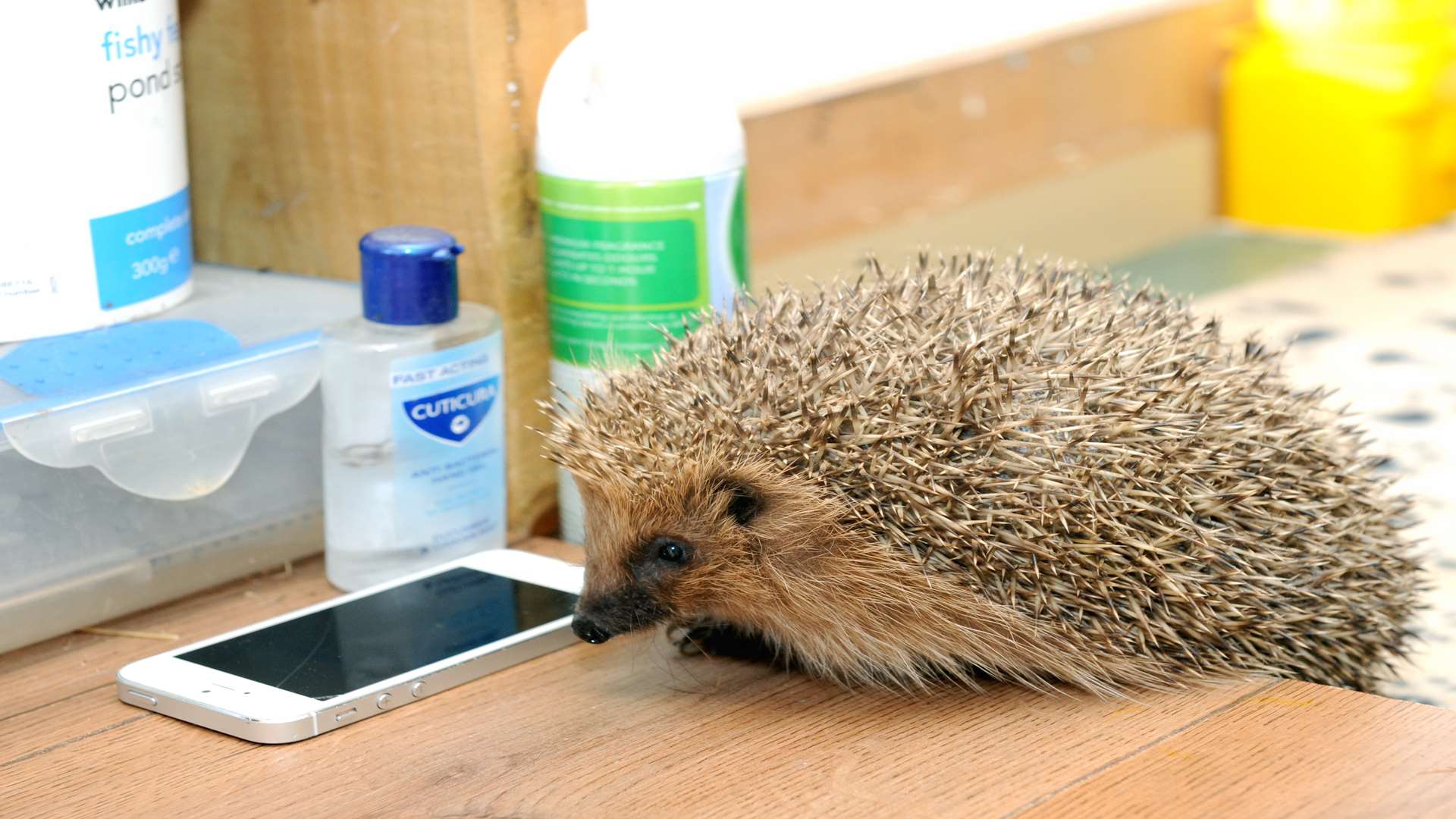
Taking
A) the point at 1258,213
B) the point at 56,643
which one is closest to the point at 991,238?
the point at 1258,213

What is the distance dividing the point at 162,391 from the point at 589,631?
15.9 inches

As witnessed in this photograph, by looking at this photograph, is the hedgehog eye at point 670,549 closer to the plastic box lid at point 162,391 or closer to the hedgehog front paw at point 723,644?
the hedgehog front paw at point 723,644

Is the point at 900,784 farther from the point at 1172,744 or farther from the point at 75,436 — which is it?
the point at 75,436

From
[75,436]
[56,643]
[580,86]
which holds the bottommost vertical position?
[56,643]

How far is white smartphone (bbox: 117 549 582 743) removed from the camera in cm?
115

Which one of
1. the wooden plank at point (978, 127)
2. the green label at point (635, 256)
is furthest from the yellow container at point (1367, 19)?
the green label at point (635, 256)

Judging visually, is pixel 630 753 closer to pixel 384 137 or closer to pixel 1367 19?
pixel 384 137

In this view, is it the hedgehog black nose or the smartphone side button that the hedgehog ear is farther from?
the smartphone side button

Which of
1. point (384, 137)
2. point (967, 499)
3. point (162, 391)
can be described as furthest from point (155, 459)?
point (967, 499)

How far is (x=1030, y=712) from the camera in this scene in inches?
45.1

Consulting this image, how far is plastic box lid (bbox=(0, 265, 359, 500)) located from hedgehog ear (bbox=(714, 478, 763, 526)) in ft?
1.48

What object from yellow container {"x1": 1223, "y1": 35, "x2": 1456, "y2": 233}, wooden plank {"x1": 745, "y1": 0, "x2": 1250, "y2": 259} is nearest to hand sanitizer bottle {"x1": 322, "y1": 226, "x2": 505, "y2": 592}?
wooden plank {"x1": 745, "y1": 0, "x2": 1250, "y2": 259}

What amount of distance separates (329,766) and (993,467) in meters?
0.48

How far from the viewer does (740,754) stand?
43.4 inches
